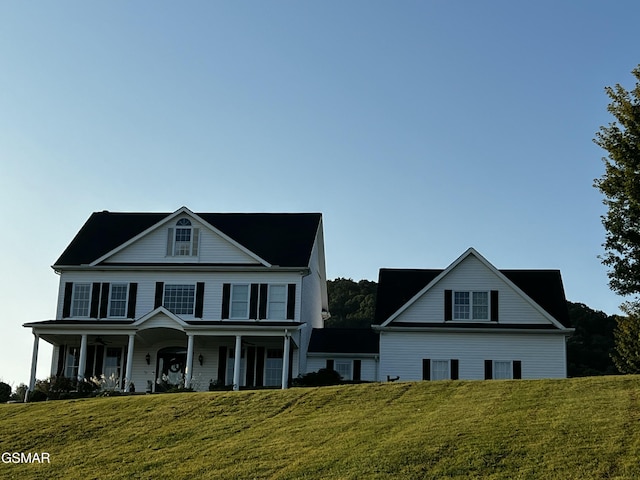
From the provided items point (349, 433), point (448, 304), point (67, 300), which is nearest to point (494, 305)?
point (448, 304)

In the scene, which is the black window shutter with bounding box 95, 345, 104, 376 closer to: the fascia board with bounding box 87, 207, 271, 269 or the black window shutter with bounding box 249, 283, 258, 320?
the fascia board with bounding box 87, 207, 271, 269

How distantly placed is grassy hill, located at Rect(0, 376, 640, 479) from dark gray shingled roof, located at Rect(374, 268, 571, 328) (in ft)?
39.3

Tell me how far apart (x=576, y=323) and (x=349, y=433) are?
139ft

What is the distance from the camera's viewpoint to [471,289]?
40.5m

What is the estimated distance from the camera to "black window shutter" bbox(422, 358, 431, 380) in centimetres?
3925

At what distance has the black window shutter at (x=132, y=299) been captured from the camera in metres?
41.4

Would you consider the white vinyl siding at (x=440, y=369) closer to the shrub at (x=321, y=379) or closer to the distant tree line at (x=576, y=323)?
the shrub at (x=321, y=379)

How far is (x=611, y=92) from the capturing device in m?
37.2

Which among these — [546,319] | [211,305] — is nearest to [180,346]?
[211,305]

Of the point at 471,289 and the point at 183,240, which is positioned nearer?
the point at 471,289

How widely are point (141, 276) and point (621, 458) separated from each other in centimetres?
2654

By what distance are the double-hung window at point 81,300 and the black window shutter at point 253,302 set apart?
7.27 meters

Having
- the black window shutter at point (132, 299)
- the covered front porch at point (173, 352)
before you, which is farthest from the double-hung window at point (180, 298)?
the black window shutter at point (132, 299)

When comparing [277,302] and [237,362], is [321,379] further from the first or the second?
[277,302]
